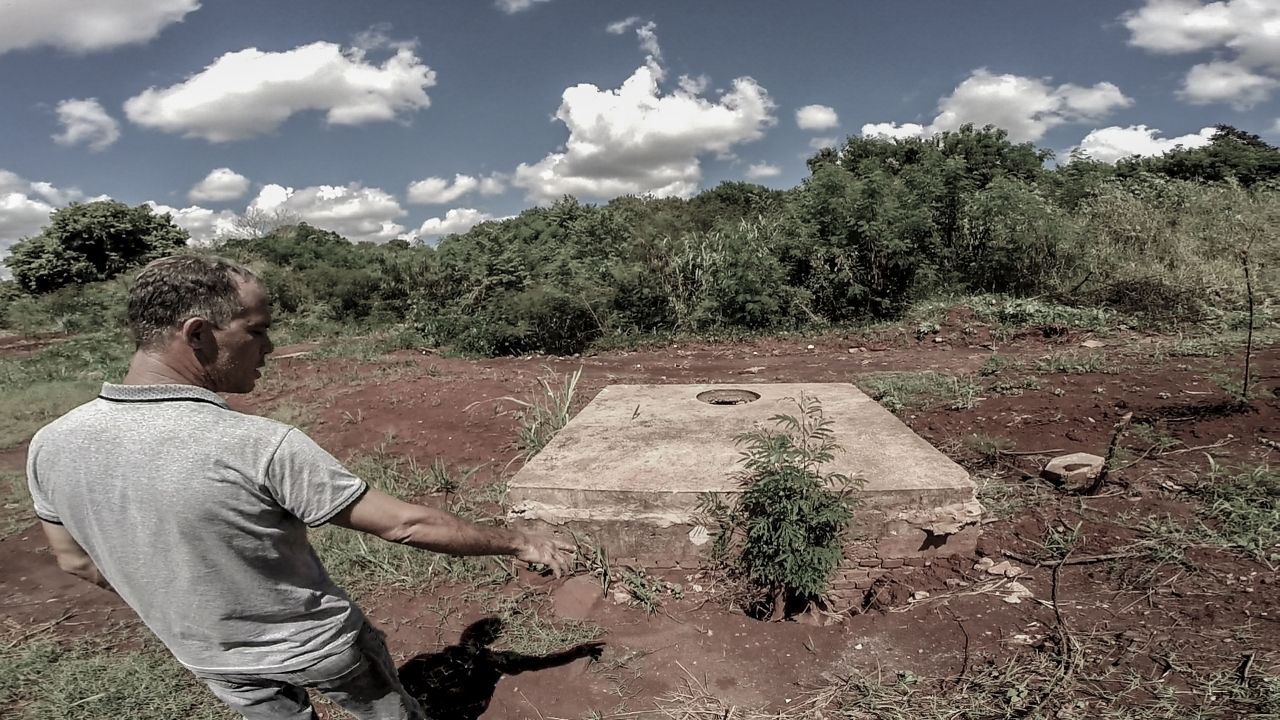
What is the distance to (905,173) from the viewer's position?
441 inches

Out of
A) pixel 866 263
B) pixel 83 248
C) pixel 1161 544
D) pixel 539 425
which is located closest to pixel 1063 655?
pixel 1161 544

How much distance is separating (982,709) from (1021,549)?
1.21 metres

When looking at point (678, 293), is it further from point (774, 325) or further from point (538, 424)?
point (538, 424)

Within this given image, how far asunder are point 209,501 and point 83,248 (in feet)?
78.6

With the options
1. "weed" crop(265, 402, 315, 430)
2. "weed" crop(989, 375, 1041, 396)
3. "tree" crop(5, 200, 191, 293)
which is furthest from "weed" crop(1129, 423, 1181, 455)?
"tree" crop(5, 200, 191, 293)

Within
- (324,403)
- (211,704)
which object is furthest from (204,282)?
(324,403)

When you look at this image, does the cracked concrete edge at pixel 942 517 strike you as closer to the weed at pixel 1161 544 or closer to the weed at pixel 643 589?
the weed at pixel 1161 544

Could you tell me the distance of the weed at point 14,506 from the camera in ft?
14.8

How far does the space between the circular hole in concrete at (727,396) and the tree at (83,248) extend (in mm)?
20397

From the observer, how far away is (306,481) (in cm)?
128

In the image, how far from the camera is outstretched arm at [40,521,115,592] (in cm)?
142

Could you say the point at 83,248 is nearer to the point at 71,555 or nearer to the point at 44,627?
the point at 44,627

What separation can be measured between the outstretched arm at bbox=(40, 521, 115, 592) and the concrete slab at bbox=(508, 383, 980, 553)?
172 centimetres

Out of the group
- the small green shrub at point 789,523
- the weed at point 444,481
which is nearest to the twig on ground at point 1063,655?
the small green shrub at point 789,523
